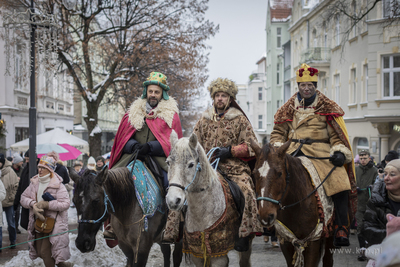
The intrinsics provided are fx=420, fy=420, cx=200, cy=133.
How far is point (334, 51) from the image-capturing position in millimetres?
25812

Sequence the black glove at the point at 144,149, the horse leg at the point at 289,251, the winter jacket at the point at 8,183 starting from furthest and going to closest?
the winter jacket at the point at 8,183 → the black glove at the point at 144,149 → the horse leg at the point at 289,251

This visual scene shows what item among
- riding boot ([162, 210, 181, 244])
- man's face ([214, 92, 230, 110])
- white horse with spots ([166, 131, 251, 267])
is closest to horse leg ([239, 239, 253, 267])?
white horse with spots ([166, 131, 251, 267])

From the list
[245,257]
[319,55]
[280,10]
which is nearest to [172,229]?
[245,257]

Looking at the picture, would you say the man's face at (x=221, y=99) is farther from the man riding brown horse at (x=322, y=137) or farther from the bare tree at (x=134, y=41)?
the bare tree at (x=134, y=41)

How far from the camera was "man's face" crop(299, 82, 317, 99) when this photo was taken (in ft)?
18.6

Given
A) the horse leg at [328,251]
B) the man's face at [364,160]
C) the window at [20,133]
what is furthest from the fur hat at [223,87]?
the window at [20,133]

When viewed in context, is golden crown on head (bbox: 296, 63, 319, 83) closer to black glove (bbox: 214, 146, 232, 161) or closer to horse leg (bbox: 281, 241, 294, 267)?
black glove (bbox: 214, 146, 232, 161)

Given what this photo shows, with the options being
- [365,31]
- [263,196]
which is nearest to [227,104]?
[263,196]

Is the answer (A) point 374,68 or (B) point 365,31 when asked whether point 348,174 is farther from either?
(B) point 365,31

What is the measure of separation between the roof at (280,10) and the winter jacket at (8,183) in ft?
134

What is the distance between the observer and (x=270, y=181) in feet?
13.9

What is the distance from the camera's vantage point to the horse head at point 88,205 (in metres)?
4.95

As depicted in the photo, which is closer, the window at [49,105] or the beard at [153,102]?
the beard at [153,102]

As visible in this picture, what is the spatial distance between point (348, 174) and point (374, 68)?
16222 millimetres
